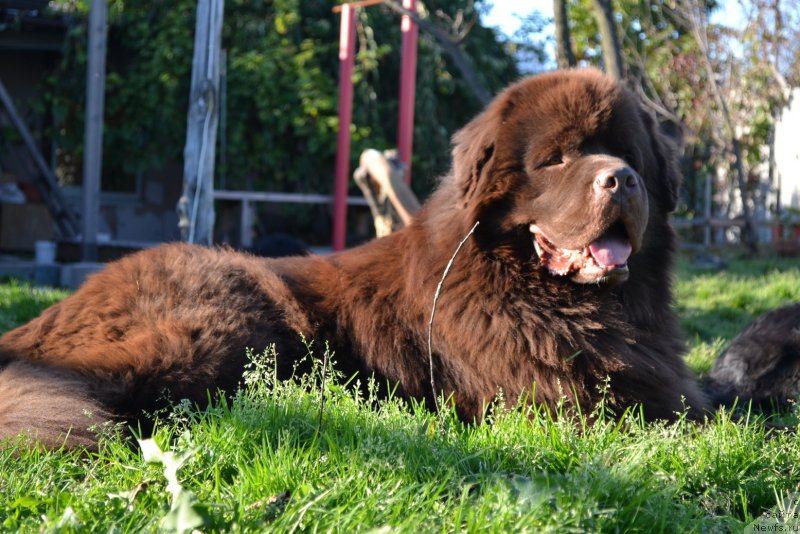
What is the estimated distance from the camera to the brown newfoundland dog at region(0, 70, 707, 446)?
3.08 metres

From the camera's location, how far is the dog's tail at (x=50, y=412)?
261 centimetres

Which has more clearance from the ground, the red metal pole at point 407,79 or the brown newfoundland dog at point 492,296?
the red metal pole at point 407,79

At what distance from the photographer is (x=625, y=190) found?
301cm

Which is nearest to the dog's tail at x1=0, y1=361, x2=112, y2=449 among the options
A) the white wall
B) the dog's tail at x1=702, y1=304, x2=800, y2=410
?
the dog's tail at x1=702, y1=304, x2=800, y2=410

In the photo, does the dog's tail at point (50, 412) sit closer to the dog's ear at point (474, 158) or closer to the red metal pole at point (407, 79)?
the dog's ear at point (474, 158)

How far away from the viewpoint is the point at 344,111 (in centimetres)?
1066

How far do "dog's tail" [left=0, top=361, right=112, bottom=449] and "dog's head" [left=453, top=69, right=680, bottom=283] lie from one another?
152 cm

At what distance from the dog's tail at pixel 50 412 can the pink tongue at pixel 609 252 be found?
1751 millimetres

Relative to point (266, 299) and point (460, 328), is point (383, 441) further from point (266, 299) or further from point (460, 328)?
point (266, 299)

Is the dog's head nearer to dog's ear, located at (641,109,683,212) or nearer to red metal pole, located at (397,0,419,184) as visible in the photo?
dog's ear, located at (641,109,683,212)

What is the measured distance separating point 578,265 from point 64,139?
1189 centimetres

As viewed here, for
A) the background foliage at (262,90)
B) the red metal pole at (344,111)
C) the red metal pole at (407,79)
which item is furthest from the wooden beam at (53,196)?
the red metal pole at (407,79)

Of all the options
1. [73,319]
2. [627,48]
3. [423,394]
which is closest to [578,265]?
[423,394]

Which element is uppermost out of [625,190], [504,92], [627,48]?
[627,48]
